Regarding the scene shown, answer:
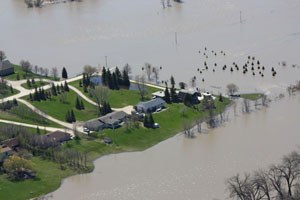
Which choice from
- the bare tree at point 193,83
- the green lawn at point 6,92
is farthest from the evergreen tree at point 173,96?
the green lawn at point 6,92

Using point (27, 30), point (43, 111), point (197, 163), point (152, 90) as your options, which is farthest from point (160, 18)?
point (197, 163)

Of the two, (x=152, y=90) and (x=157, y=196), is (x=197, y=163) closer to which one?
(x=157, y=196)

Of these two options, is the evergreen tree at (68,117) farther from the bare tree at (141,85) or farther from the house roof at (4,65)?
the house roof at (4,65)

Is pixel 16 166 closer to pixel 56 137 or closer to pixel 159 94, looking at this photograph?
pixel 56 137

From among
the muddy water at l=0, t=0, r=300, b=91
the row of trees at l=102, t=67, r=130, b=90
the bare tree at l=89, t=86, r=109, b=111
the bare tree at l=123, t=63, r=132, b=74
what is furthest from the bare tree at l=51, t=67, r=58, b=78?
the bare tree at l=89, t=86, r=109, b=111

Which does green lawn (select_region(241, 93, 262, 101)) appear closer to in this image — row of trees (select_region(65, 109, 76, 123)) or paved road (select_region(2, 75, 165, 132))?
paved road (select_region(2, 75, 165, 132))
